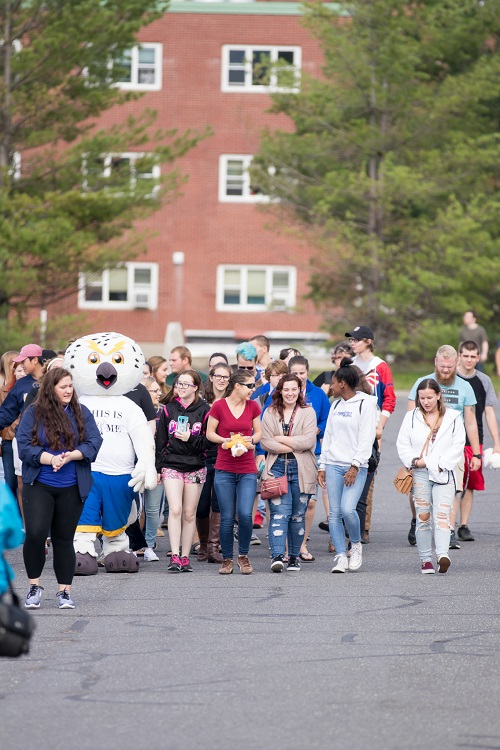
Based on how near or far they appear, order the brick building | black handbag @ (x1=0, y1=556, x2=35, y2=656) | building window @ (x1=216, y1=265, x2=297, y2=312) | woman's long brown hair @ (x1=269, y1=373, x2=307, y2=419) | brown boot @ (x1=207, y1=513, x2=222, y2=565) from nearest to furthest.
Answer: black handbag @ (x1=0, y1=556, x2=35, y2=656)
woman's long brown hair @ (x1=269, y1=373, x2=307, y2=419)
brown boot @ (x1=207, y1=513, x2=222, y2=565)
the brick building
building window @ (x1=216, y1=265, x2=297, y2=312)

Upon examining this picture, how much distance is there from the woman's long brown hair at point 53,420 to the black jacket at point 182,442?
6.84 feet

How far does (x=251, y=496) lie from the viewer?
37.4 feet

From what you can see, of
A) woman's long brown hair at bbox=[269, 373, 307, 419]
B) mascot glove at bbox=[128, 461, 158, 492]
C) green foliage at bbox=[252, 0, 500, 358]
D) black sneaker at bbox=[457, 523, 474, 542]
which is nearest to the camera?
mascot glove at bbox=[128, 461, 158, 492]

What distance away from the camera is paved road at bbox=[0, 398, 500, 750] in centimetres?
643

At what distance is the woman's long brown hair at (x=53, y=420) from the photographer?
31.4ft

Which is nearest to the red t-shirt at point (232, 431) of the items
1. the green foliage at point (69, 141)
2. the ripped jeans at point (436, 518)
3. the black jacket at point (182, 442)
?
the black jacket at point (182, 442)

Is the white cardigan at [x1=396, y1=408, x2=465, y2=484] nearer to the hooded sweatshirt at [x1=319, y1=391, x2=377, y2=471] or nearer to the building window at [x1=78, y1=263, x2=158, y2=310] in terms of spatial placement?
the hooded sweatshirt at [x1=319, y1=391, x2=377, y2=471]

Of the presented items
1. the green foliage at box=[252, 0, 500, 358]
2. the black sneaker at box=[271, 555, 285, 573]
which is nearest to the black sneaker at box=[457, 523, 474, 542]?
the black sneaker at box=[271, 555, 285, 573]

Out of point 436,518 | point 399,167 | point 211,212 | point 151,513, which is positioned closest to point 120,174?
point 399,167

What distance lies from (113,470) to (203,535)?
161 cm

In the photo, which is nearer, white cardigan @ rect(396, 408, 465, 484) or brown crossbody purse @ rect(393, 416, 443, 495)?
white cardigan @ rect(396, 408, 465, 484)

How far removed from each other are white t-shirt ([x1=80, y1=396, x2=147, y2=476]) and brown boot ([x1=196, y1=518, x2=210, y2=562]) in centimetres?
136

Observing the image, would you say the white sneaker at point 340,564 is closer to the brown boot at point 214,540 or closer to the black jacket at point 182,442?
the brown boot at point 214,540

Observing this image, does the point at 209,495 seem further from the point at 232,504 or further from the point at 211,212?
the point at 211,212
